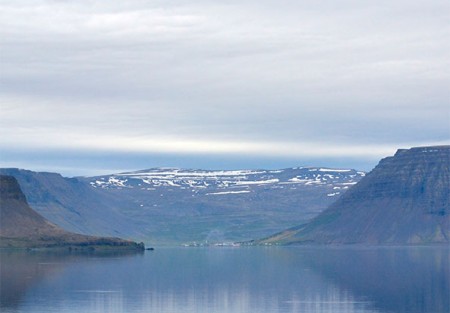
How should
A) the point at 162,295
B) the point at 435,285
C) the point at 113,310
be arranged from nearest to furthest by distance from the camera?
1. the point at 113,310
2. the point at 162,295
3. the point at 435,285

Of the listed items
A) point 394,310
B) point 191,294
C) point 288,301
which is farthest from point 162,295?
point 394,310

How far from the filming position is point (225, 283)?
19400 centimetres

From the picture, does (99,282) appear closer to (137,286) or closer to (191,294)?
(137,286)

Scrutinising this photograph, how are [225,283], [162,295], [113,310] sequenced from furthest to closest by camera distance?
[225,283] → [162,295] → [113,310]

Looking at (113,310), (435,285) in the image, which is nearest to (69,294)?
(113,310)

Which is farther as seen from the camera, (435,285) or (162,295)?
(435,285)

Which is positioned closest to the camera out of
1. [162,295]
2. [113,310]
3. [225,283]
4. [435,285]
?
[113,310]

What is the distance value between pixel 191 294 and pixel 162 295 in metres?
5.14

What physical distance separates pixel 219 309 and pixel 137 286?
40194mm

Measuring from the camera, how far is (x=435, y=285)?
182 meters

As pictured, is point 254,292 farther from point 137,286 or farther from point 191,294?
point 137,286

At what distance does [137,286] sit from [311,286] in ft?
87.2

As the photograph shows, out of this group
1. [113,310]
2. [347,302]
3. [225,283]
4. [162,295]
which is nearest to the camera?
[113,310]

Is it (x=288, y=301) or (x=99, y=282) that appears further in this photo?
(x=99, y=282)
